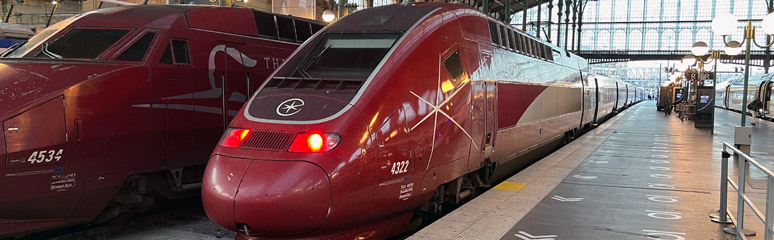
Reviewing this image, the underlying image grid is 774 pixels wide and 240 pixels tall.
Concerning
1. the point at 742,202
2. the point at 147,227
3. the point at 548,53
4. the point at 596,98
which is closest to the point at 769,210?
the point at 742,202

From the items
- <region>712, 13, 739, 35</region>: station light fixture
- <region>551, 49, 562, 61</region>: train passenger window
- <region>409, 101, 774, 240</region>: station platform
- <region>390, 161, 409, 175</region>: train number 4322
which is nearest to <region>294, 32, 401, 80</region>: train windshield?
<region>390, 161, 409, 175</region>: train number 4322

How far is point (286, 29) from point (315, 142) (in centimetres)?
526

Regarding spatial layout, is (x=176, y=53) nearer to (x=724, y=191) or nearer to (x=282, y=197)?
(x=282, y=197)

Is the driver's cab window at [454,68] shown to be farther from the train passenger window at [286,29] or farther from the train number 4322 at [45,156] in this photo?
the train number 4322 at [45,156]

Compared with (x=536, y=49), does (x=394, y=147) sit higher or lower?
lower

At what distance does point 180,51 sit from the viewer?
8.02 meters

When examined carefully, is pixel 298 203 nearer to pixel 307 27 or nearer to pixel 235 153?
pixel 235 153

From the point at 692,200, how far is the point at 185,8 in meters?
7.29

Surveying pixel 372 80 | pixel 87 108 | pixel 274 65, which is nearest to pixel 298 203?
pixel 372 80

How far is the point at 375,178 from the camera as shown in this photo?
18.5 feet

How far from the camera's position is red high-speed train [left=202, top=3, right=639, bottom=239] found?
17.1ft

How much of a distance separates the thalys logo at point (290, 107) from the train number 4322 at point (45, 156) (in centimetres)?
266

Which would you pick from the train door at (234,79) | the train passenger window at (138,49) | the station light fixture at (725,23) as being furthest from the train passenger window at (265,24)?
the station light fixture at (725,23)

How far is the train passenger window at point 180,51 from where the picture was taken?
7.96 meters
